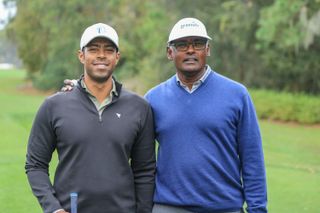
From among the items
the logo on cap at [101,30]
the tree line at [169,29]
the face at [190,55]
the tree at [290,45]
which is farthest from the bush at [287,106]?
the logo on cap at [101,30]

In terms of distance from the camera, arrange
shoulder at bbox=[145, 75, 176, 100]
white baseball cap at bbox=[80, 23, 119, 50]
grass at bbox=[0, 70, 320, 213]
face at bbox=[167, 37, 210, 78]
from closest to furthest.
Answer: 1. white baseball cap at bbox=[80, 23, 119, 50]
2. face at bbox=[167, 37, 210, 78]
3. shoulder at bbox=[145, 75, 176, 100]
4. grass at bbox=[0, 70, 320, 213]

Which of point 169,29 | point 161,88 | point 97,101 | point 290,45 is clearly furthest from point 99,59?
point 169,29

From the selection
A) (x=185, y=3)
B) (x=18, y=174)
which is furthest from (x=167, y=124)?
(x=185, y=3)

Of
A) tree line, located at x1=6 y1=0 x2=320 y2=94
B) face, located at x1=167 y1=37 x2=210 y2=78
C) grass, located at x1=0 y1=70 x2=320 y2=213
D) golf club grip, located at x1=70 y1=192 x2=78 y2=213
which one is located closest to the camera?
golf club grip, located at x1=70 y1=192 x2=78 y2=213

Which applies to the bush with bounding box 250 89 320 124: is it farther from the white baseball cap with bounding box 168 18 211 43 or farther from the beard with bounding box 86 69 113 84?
the beard with bounding box 86 69 113 84

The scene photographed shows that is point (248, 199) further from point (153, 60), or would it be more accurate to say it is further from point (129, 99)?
point (153, 60)

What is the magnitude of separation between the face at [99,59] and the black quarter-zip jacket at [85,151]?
0.45 feet

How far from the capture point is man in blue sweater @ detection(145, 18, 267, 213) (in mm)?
3619

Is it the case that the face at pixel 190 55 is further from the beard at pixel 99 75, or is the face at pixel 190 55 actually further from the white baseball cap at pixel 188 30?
the beard at pixel 99 75

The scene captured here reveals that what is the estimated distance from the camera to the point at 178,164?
11.9ft

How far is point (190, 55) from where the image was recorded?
12.1 feet

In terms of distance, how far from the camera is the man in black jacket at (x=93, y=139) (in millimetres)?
3504

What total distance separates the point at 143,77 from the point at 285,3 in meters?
13.3

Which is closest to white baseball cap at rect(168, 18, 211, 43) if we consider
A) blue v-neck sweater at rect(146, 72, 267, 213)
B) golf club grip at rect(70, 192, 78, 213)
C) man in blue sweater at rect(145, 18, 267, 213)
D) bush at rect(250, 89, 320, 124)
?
man in blue sweater at rect(145, 18, 267, 213)
